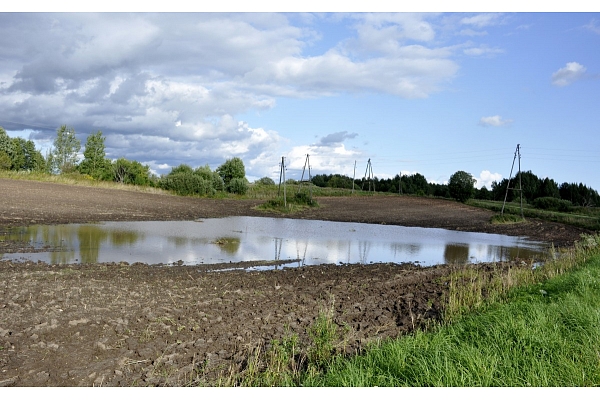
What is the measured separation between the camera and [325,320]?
8.07 metres

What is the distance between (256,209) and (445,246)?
20.8 metres

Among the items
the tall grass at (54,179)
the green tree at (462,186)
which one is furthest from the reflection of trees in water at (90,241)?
the green tree at (462,186)

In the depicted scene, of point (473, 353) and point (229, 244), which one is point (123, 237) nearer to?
point (229, 244)

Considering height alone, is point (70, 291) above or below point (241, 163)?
below

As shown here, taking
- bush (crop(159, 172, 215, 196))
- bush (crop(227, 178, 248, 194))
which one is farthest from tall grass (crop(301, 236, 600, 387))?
bush (crop(227, 178, 248, 194))

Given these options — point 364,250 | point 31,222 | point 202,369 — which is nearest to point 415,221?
point 364,250

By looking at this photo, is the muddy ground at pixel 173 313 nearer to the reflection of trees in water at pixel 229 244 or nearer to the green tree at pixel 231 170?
the reflection of trees in water at pixel 229 244

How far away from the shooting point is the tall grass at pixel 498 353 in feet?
16.9

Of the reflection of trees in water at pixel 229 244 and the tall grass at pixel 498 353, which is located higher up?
the tall grass at pixel 498 353

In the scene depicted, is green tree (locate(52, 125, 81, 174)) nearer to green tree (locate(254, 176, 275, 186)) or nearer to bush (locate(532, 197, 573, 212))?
green tree (locate(254, 176, 275, 186))

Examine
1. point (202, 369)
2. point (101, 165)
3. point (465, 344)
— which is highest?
point (101, 165)

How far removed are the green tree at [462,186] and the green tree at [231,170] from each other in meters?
29.4

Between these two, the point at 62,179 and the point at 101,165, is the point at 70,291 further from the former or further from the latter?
the point at 101,165

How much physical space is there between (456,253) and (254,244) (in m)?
8.00
